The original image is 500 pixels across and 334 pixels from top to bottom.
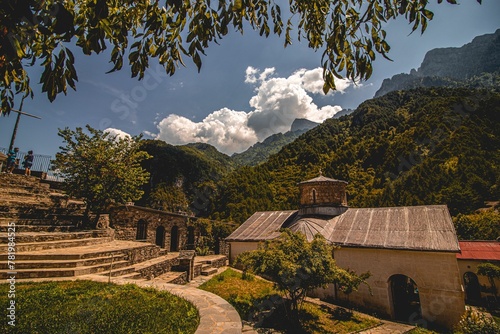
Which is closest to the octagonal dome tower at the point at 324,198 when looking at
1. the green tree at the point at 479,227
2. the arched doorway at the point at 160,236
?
the arched doorway at the point at 160,236

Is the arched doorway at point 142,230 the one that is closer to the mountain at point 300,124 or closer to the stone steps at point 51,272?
the stone steps at point 51,272

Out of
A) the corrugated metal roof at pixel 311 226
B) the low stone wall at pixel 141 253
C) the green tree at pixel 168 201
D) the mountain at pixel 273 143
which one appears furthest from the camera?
the mountain at pixel 273 143

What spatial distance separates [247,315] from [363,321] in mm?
5334

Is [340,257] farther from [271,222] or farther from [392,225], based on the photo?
[271,222]

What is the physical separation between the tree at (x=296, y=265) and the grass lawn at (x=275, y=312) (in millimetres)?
760

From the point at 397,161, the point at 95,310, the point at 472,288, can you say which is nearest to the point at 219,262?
the point at 95,310

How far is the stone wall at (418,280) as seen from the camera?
34.7 ft

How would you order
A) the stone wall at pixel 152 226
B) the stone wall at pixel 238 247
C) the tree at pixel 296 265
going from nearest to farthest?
the tree at pixel 296 265, the stone wall at pixel 152 226, the stone wall at pixel 238 247

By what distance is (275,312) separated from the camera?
10.3 m

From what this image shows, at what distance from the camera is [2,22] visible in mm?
1336

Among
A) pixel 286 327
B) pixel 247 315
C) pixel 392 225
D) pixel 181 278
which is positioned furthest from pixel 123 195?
pixel 392 225

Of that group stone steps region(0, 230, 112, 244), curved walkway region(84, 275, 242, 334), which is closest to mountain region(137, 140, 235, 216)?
stone steps region(0, 230, 112, 244)

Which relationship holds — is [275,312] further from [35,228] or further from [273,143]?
[273,143]

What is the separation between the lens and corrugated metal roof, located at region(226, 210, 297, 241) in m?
18.1
